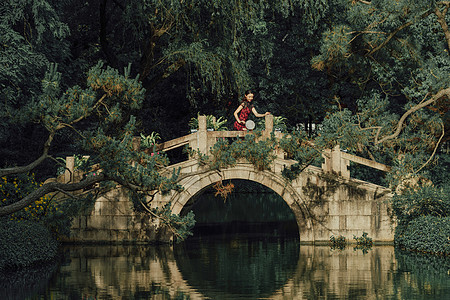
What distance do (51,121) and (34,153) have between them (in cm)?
1426

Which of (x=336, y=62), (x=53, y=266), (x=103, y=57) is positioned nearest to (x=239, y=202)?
(x=103, y=57)

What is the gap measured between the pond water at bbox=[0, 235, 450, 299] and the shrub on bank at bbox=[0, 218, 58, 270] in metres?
0.58

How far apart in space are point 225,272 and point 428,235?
6313 mm

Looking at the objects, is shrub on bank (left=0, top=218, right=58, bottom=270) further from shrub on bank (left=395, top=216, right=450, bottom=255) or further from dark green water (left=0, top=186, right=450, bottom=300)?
shrub on bank (left=395, top=216, right=450, bottom=255)

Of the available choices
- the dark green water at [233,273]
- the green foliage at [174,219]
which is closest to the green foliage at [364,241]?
the dark green water at [233,273]

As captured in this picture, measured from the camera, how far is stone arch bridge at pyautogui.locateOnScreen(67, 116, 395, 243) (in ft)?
79.5

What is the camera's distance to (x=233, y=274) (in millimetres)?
19312

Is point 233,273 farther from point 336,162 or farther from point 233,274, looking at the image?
point 336,162

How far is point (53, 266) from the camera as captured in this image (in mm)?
20562

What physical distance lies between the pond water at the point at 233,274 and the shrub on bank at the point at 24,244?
578mm

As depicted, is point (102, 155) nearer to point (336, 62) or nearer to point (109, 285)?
point (109, 285)

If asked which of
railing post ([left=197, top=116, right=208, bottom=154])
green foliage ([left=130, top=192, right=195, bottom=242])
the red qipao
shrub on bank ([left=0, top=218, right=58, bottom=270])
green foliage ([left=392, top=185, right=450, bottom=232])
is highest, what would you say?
the red qipao

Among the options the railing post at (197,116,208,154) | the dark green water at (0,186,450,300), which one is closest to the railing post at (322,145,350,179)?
the dark green water at (0,186,450,300)

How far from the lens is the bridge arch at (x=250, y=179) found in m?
24.5
